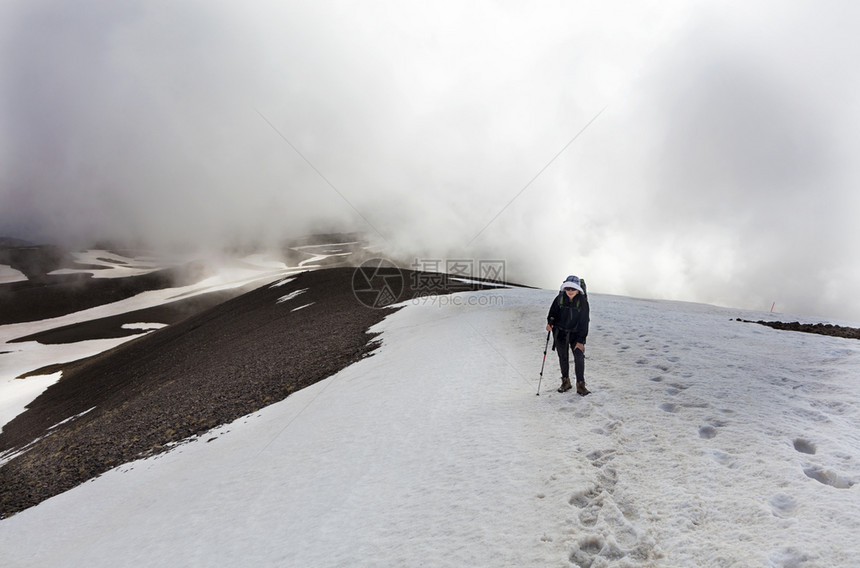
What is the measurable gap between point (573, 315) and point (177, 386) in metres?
23.1

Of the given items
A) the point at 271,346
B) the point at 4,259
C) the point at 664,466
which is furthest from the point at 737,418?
the point at 4,259

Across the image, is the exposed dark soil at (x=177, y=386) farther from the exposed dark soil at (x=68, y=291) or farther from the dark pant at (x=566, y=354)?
the exposed dark soil at (x=68, y=291)

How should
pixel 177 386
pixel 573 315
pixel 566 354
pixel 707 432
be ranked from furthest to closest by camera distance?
pixel 177 386, pixel 566 354, pixel 573 315, pixel 707 432

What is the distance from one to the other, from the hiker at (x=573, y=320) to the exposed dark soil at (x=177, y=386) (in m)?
12.0

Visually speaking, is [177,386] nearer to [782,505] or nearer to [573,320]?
[573,320]

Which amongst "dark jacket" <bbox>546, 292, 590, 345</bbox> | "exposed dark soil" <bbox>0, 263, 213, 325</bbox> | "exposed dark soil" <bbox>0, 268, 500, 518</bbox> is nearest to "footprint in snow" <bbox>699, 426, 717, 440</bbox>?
"dark jacket" <bbox>546, 292, 590, 345</bbox>

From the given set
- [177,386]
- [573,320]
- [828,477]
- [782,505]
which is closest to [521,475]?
[782,505]

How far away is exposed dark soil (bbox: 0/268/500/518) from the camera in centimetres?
1531

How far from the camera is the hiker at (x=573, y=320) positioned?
926 centimetres

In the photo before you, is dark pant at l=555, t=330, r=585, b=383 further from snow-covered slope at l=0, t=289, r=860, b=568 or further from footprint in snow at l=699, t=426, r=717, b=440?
footprint in snow at l=699, t=426, r=717, b=440

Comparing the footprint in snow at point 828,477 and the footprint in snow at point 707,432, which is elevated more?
the footprint in snow at point 828,477

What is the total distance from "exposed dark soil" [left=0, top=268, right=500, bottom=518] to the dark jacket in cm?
1218

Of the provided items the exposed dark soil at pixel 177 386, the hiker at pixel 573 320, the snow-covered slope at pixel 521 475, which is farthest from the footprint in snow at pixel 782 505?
the exposed dark soil at pixel 177 386

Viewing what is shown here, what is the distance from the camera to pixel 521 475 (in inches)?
260
